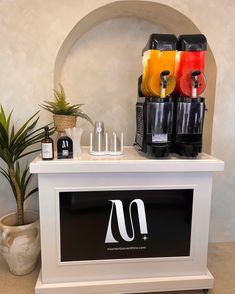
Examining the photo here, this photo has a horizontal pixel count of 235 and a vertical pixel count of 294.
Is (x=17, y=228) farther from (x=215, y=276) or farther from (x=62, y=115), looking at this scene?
(x=215, y=276)

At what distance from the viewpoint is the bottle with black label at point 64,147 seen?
5.47 feet

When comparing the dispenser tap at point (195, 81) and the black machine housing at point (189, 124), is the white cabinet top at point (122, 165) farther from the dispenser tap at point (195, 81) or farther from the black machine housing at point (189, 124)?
the dispenser tap at point (195, 81)

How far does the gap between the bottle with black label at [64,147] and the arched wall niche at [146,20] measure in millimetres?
712

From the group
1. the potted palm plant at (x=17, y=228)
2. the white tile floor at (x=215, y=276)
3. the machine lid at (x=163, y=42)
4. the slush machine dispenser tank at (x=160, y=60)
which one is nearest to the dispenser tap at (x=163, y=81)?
the slush machine dispenser tank at (x=160, y=60)

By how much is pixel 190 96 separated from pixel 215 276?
143cm

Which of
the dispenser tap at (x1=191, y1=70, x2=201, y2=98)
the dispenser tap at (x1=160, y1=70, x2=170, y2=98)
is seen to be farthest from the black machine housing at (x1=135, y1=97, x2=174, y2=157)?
the dispenser tap at (x1=191, y1=70, x2=201, y2=98)

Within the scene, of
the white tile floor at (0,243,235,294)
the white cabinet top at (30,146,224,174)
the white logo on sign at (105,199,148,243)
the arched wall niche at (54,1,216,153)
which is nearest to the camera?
the white cabinet top at (30,146,224,174)

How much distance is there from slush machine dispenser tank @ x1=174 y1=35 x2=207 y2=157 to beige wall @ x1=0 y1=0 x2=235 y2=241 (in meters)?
0.58

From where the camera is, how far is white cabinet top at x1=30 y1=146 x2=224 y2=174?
1.58 meters

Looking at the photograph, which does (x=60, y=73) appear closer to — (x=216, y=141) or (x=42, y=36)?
(x=42, y=36)

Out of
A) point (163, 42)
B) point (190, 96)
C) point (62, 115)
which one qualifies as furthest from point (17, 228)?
point (163, 42)

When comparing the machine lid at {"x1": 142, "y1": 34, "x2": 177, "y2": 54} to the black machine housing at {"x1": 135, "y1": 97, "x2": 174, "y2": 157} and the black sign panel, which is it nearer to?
the black machine housing at {"x1": 135, "y1": 97, "x2": 174, "y2": 157}

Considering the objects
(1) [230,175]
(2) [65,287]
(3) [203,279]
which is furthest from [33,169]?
(1) [230,175]

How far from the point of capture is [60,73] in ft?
7.72
